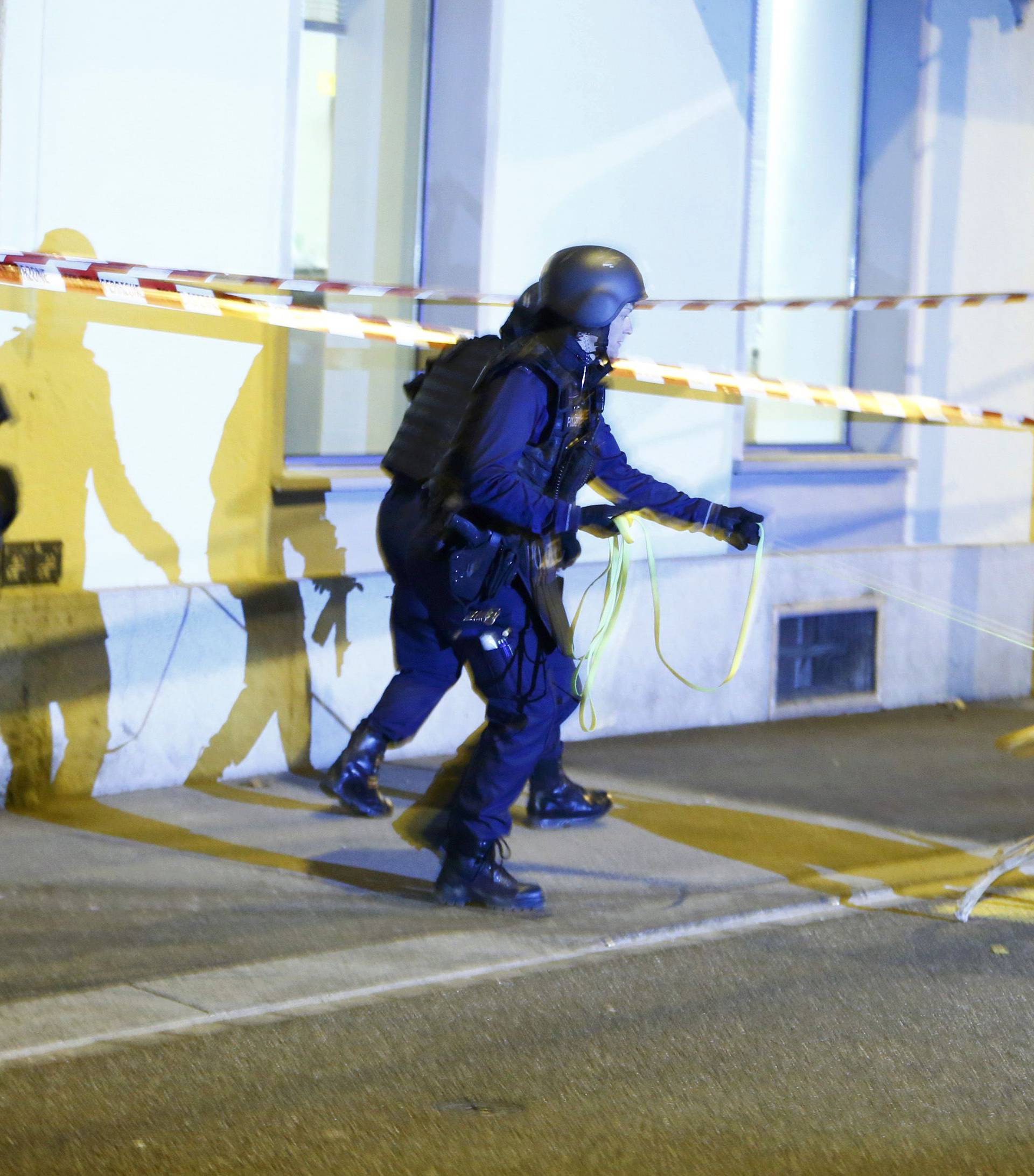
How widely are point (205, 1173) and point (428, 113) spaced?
5.88 metres

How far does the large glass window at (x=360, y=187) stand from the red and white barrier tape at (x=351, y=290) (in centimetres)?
15

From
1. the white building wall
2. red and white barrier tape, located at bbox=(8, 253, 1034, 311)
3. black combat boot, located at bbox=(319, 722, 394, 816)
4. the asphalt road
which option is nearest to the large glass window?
red and white barrier tape, located at bbox=(8, 253, 1034, 311)

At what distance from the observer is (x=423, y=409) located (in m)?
5.57

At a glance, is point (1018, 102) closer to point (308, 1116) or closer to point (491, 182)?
point (491, 182)

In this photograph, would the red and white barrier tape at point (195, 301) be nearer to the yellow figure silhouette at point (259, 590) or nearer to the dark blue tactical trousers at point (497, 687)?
the yellow figure silhouette at point (259, 590)

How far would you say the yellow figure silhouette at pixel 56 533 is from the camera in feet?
21.5

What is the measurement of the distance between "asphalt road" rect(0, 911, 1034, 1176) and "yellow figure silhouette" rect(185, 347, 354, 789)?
Answer: 2.55m

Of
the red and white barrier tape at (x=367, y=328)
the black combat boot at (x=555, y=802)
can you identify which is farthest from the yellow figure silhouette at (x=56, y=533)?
the black combat boot at (x=555, y=802)

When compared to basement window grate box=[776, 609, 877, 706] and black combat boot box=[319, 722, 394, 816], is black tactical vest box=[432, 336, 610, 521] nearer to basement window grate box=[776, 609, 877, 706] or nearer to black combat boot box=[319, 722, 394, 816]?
black combat boot box=[319, 722, 394, 816]

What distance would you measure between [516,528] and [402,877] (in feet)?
4.45

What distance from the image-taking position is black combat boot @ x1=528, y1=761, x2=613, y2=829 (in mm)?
6641

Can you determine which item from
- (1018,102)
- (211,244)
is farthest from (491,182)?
(1018,102)

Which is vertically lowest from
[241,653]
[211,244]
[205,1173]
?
[205,1173]

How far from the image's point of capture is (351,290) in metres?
6.87
